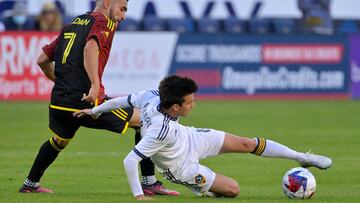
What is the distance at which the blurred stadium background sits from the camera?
45.9ft

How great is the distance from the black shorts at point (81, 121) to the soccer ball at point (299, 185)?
1832mm

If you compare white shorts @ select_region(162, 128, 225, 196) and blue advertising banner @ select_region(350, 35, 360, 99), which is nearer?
white shorts @ select_region(162, 128, 225, 196)

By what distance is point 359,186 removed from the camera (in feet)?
35.7

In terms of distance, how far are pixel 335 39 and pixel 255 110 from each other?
4413mm

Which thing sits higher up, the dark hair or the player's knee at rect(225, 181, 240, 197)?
the dark hair

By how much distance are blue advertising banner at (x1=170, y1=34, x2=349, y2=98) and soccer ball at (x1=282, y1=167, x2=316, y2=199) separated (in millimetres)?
15254

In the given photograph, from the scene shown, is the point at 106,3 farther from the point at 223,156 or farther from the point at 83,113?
the point at 223,156

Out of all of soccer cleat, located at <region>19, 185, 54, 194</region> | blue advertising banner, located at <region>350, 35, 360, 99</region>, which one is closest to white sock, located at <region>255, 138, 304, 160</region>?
soccer cleat, located at <region>19, 185, 54, 194</region>

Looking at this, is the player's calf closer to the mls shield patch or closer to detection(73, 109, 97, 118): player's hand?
the mls shield patch

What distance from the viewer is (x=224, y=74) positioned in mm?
25328

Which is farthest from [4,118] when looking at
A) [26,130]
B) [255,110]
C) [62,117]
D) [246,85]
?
[62,117]

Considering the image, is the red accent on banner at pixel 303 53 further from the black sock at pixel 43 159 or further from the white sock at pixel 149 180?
the black sock at pixel 43 159

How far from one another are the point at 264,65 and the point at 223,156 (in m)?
11.3

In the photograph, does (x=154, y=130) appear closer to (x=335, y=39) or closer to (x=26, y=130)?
(x=26, y=130)
